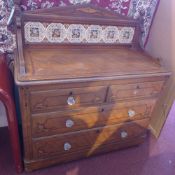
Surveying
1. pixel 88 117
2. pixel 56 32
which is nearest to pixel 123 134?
pixel 88 117

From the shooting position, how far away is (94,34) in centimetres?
147

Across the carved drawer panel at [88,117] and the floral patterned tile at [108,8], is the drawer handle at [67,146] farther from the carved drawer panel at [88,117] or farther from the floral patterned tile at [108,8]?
the floral patterned tile at [108,8]

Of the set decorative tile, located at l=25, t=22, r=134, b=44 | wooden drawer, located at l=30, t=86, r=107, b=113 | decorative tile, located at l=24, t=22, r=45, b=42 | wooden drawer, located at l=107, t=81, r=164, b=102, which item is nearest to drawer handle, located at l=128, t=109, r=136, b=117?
wooden drawer, located at l=107, t=81, r=164, b=102

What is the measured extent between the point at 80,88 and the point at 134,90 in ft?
1.32

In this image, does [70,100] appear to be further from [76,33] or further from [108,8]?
[108,8]

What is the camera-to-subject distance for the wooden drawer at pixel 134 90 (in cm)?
123

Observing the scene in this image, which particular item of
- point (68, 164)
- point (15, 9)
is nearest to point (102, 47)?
point (15, 9)

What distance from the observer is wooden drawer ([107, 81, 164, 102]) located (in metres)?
1.23

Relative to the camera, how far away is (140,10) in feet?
5.05

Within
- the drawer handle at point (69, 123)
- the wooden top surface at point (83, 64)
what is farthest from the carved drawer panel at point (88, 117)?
the wooden top surface at point (83, 64)

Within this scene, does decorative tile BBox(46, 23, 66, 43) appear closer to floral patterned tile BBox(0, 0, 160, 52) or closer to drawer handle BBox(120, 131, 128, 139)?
floral patterned tile BBox(0, 0, 160, 52)

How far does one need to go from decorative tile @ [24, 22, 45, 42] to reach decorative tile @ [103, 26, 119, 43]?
49cm

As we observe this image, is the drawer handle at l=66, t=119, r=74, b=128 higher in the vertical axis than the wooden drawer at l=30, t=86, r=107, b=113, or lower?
lower

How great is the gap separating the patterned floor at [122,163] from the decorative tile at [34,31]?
3.06 feet
